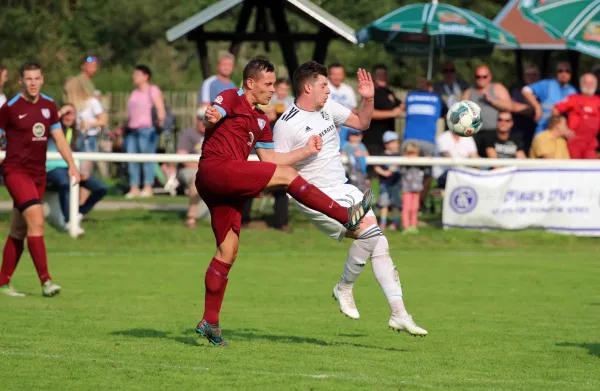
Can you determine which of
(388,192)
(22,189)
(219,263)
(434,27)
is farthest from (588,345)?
(434,27)

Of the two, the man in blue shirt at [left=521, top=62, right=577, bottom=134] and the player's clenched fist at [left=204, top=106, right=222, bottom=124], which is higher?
the player's clenched fist at [left=204, top=106, right=222, bottom=124]

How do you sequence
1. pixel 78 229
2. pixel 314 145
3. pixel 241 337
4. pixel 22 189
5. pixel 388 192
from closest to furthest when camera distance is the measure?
pixel 314 145
pixel 241 337
pixel 22 189
pixel 78 229
pixel 388 192

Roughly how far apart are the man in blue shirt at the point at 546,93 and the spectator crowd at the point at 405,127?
16mm

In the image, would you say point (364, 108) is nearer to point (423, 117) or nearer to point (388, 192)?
point (388, 192)

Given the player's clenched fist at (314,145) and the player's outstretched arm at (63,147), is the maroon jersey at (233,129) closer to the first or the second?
the player's clenched fist at (314,145)

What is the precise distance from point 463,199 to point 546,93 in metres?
2.92

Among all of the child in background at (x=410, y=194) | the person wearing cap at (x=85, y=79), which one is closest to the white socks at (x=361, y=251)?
the child in background at (x=410, y=194)

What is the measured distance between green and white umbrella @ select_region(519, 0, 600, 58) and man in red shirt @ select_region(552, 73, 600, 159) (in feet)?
3.42

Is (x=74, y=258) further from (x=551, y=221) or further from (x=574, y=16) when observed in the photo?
(x=574, y=16)

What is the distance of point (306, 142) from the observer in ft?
31.1

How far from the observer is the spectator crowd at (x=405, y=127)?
18.3 metres

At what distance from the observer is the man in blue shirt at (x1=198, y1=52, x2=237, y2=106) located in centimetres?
1838

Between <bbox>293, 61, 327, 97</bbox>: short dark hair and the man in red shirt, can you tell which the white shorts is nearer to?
<bbox>293, 61, 327, 97</bbox>: short dark hair

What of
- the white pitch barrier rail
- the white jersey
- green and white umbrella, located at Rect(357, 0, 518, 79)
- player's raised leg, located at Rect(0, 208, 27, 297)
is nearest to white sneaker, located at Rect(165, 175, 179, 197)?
green and white umbrella, located at Rect(357, 0, 518, 79)
